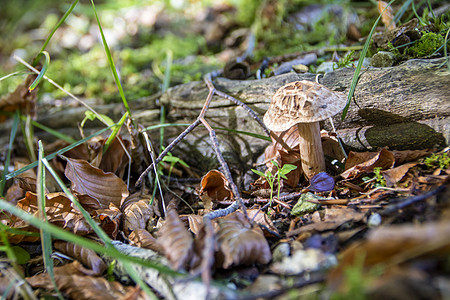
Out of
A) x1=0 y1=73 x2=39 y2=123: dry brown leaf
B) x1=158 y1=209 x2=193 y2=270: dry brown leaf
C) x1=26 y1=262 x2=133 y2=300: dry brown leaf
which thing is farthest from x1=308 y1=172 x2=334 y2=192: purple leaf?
x1=0 y1=73 x2=39 y2=123: dry brown leaf

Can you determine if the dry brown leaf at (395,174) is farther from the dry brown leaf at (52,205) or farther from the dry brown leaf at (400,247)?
the dry brown leaf at (52,205)

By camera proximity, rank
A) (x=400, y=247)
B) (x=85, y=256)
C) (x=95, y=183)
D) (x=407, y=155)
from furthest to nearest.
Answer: (x=95, y=183)
(x=407, y=155)
(x=85, y=256)
(x=400, y=247)

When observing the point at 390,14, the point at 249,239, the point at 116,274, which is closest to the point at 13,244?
the point at 116,274

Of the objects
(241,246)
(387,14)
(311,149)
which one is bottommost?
(241,246)

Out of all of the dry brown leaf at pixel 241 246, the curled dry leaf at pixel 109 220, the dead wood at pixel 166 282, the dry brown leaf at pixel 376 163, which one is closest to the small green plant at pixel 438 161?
the dry brown leaf at pixel 376 163

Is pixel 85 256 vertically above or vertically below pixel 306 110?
below

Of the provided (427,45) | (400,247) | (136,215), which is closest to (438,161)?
(427,45)

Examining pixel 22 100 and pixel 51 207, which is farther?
pixel 22 100

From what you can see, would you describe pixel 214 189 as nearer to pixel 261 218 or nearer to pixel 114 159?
pixel 261 218
